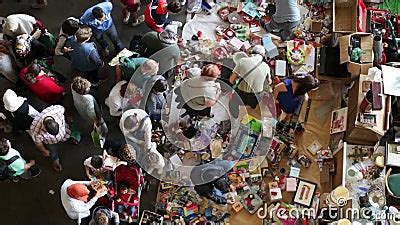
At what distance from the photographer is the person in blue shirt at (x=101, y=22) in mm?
7730

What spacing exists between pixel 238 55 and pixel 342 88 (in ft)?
5.29

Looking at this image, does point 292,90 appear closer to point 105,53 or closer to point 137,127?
point 137,127

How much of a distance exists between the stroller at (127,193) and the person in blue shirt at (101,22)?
188 cm

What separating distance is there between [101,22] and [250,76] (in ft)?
6.71

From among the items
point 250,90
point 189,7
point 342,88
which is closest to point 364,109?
point 342,88

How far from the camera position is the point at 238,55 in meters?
8.34

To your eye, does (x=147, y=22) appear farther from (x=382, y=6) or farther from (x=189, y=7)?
(x=382, y=6)

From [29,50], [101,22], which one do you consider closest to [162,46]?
[101,22]

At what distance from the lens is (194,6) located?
9.08 meters

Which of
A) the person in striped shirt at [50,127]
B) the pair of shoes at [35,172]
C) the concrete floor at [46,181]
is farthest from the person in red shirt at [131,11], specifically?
the pair of shoes at [35,172]

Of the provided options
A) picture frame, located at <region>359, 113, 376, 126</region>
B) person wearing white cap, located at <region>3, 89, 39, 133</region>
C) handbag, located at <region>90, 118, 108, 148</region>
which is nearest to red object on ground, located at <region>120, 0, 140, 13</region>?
handbag, located at <region>90, 118, 108, 148</region>

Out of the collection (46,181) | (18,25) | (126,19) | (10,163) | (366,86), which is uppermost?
(18,25)

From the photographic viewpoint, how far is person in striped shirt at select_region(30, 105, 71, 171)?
7.18m
